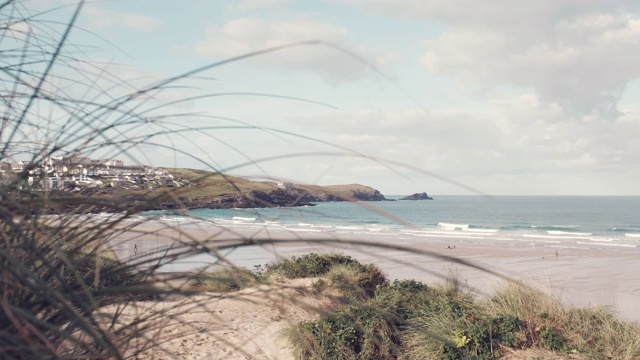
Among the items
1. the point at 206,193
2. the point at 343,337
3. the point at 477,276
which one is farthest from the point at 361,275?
the point at 206,193

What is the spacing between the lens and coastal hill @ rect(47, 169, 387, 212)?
5.02ft

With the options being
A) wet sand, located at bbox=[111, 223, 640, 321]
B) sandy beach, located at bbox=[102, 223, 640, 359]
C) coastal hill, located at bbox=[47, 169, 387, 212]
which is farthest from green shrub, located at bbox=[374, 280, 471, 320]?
coastal hill, located at bbox=[47, 169, 387, 212]

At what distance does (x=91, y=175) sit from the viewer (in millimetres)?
2562

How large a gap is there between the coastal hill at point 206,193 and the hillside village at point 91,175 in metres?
0.02

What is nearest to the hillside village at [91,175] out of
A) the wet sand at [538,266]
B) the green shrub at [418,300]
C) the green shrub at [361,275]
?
the green shrub at [418,300]

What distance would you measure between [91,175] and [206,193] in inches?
34.0

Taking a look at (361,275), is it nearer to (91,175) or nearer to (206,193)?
(91,175)

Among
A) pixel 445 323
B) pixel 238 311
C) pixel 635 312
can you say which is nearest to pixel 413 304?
pixel 445 323

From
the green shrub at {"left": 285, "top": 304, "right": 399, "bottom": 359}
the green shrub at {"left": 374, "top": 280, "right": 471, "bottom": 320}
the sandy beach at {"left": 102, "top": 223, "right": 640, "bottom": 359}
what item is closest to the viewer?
the green shrub at {"left": 285, "top": 304, "right": 399, "bottom": 359}

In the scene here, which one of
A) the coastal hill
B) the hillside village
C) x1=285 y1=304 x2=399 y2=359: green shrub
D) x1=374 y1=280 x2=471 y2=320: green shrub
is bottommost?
x1=285 y1=304 x2=399 y2=359: green shrub

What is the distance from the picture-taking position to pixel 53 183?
212cm

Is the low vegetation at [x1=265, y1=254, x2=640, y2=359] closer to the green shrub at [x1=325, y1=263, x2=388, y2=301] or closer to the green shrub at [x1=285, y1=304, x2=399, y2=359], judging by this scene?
the green shrub at [x1=285, y1=304, x2=399, y2=359]

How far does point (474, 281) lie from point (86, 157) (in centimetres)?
1829

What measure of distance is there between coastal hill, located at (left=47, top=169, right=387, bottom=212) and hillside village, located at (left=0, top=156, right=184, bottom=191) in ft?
0.07
